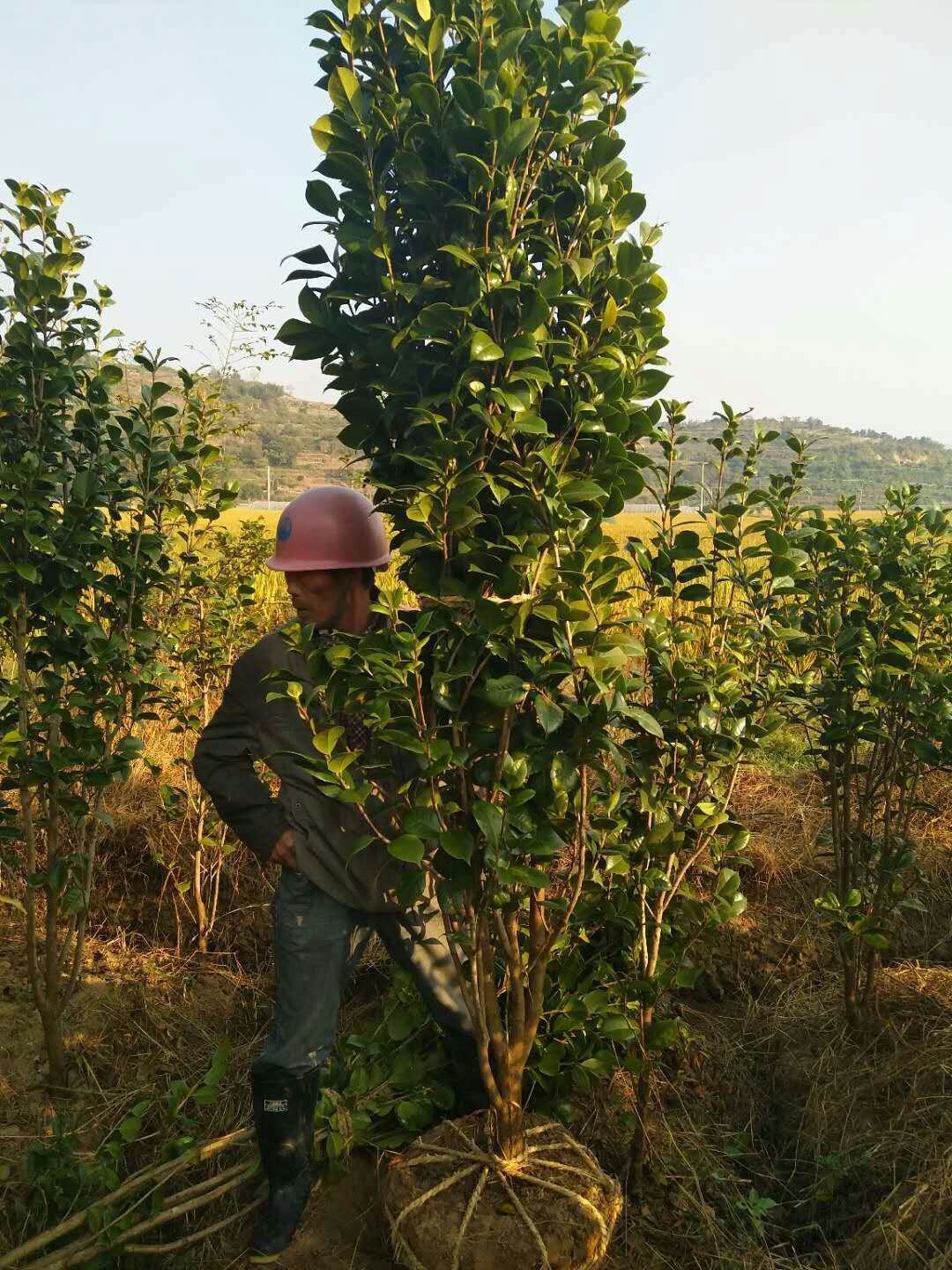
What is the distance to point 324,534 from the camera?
8.53ft

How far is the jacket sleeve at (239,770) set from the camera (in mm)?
2662

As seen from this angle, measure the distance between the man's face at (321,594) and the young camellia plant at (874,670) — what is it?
4.51 feet

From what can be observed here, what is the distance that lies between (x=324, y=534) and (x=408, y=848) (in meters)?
0.96

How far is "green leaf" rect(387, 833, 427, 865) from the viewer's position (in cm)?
198

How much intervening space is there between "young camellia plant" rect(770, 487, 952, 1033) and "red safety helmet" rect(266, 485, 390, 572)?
1342 millimetres

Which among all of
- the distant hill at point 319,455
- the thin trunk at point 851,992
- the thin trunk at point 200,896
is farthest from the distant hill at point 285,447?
the thin trunk at point 851,992

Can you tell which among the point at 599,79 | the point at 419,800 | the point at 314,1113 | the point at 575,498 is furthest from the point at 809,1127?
the point at 599,79

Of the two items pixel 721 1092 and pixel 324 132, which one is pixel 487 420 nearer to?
pixel 324 132

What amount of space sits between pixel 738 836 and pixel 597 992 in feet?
1.92

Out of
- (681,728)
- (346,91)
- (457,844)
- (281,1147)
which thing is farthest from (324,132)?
(281,1147)

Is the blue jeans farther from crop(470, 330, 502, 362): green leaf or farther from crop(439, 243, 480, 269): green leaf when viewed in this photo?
crop(439, 243, 480, 269): green leaf

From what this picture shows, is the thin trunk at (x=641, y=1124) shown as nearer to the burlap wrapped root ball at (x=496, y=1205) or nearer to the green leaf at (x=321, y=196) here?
the burlap wrapped root ball at (x=496, y=1205)

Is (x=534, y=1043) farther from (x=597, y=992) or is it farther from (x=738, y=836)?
(x=738, y=836)

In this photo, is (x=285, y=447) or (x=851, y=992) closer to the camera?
(x=851, y=992)
